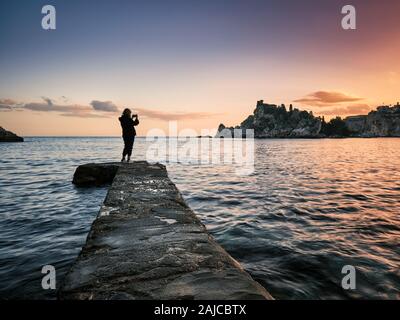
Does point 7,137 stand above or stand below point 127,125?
above

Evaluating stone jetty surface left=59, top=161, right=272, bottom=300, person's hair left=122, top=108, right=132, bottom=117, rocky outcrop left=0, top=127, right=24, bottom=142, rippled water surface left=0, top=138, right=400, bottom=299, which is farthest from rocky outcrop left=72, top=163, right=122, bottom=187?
rocky outcrop left=0, top=127, right=24, bottom=142

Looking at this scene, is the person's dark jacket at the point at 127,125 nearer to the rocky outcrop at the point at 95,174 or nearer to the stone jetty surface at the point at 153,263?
the rocky outcrop at the point at 95,174

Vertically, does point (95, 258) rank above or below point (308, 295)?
above

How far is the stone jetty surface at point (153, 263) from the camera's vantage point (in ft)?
7.04

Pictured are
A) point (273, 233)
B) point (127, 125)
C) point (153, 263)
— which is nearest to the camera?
point (153, 263)

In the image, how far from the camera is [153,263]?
104 inches

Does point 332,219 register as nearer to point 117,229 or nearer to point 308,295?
point 308,295

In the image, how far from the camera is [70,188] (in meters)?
11.9

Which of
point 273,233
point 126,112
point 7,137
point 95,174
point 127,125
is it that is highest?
point 7,137

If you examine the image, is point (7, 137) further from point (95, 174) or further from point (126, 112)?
point (126, 112)

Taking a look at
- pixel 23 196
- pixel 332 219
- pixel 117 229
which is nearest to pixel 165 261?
pixel 117 229

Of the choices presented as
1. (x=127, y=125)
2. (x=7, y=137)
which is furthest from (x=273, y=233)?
(x=7, y=137)

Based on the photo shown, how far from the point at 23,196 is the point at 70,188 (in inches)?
74.0

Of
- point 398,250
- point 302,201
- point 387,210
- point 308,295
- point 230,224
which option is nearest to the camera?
point 308,295
